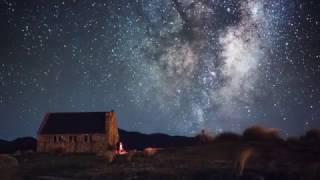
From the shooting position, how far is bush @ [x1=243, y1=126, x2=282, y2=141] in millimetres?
56625

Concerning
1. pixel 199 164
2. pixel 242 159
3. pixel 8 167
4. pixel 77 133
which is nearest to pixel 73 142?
pixel 77 133

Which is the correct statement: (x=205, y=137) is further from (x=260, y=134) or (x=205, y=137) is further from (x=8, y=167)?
(x=8, y=167)

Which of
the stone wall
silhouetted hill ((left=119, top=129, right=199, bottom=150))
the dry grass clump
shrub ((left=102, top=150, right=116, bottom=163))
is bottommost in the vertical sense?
the dry grass clump

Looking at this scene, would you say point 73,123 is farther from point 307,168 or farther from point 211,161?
point 307,168

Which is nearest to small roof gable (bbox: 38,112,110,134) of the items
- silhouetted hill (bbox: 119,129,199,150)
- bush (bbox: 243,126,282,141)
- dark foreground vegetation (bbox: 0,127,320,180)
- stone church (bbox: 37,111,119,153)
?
stone church (bbox: 37,111,119,153)

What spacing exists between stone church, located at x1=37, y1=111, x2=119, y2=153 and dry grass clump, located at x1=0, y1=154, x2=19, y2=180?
12.0 m

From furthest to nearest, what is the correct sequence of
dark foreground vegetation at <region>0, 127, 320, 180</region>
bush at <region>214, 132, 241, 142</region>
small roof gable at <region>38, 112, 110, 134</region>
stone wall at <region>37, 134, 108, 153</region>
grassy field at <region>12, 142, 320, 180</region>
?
small roof gable at <region>38, 112, 110, 134</region>
stone wall at <region>37, 134, 108, 153</region>
bush at <region>214, 132, 241, 142</region>
dark foreground vegetation at <region>0, 127, 320, 180</region>
grassy field at <region>12, 142, 320, 180</region>

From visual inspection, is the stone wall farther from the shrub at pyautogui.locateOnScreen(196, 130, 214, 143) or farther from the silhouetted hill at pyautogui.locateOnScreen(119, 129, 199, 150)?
the silhouetted hill at pyautogui.locateOnScreen(119, 129, 199, 150)

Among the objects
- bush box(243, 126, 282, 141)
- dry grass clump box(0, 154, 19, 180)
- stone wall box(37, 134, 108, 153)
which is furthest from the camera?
stone wall box(37, 134, 108, 153)

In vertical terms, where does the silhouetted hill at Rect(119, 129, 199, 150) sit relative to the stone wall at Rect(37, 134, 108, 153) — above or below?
above

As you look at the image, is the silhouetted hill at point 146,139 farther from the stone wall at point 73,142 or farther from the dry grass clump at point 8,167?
the dry grass clump at point 8,167

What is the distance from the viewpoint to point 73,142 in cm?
6719

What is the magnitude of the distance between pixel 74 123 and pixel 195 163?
26539 mm

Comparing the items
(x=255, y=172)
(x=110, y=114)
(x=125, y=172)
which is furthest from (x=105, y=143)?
(x=255, y=172)
